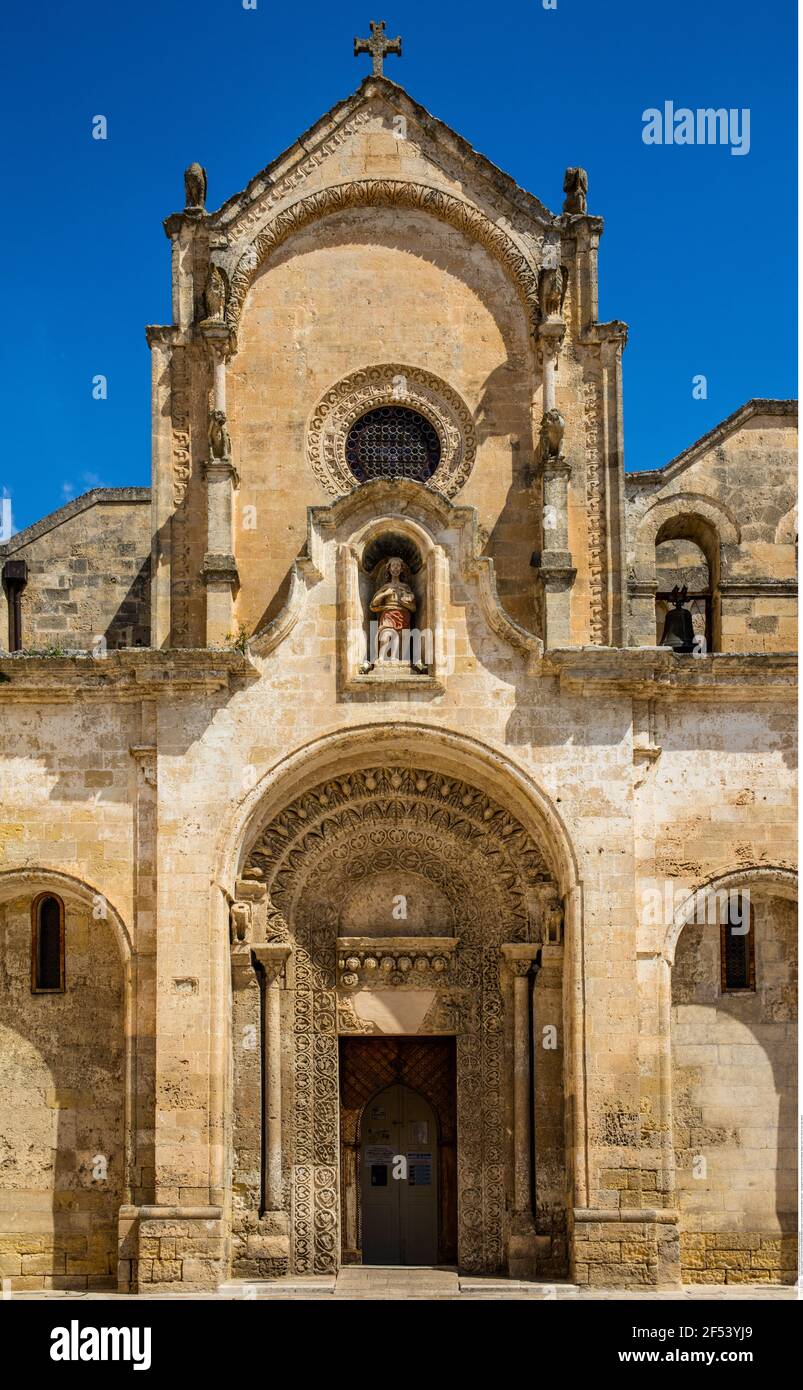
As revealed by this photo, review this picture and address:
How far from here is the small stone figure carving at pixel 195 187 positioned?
886 inches

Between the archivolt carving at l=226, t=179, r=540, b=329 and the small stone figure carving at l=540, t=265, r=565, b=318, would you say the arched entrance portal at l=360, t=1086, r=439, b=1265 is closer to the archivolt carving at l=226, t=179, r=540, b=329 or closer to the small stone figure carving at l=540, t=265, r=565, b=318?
the small stone figure carving at l=540, t=265, r=565, b=318

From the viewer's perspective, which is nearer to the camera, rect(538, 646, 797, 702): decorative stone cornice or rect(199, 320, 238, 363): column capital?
rect(538, 646, 797, 702): decorative stone cornice

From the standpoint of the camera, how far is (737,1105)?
20.0 m

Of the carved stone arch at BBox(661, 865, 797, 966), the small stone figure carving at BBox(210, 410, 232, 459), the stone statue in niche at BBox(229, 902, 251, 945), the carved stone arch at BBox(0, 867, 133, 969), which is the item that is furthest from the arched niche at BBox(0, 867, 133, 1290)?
the carved stone arch at BBox(661, 865, 797, 966)

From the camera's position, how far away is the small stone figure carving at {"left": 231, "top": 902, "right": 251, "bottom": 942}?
1995 centimetres

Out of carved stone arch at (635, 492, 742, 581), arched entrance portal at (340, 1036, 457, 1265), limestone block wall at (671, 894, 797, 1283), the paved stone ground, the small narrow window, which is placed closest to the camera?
the paved stone ground

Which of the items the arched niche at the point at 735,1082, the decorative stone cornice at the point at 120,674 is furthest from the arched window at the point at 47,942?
the arched niche at the point at 735,1082

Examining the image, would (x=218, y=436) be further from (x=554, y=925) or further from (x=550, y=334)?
(x=554, y=925)

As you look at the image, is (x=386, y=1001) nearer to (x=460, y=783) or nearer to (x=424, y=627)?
(x=460, y=783)

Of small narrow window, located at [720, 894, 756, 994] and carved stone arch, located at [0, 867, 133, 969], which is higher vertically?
carved stone arch, located at [0, 867, 133, 969]

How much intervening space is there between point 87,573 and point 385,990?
29.4 feet

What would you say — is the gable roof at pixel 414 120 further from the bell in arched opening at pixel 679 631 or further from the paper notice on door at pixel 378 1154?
the paper notice on door at pixel 378 1154

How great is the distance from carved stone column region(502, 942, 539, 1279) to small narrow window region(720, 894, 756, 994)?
2.17m
